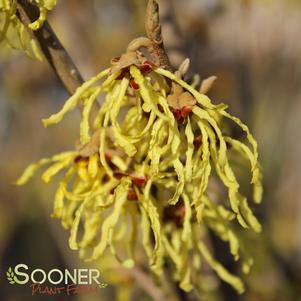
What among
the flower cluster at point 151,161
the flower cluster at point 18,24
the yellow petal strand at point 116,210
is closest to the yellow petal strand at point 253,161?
the flower cluster at point 151,161

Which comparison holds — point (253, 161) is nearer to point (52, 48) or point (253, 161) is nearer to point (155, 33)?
point (155, 33)

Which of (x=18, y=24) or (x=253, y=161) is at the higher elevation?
(x=18, y=24)

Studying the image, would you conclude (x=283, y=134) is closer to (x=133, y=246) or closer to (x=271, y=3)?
(x=271, y=3)

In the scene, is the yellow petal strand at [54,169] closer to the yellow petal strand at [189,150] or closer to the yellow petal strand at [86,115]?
the yellow petal strand at [86,115]

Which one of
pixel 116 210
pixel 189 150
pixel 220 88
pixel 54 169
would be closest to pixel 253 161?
pixel 189 150

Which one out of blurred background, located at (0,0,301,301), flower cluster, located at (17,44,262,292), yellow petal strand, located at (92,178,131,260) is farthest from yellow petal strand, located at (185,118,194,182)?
blurred background, located at (0,0,301,301)

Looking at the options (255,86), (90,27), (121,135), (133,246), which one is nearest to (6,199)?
(90,27)

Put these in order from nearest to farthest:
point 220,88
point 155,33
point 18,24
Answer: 1. point 155,33
2. point 18,24
3. point 220,88
